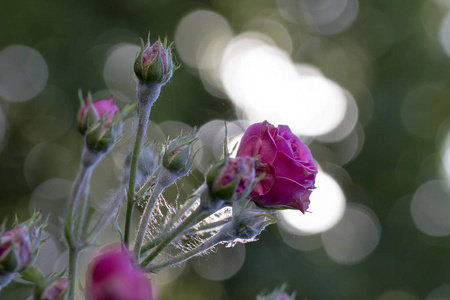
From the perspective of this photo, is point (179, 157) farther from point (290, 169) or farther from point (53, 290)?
point (53, 290)

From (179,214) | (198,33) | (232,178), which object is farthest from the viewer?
(198,33)

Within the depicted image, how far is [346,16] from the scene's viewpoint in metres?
11.5

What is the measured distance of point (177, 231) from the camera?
1.49 metres

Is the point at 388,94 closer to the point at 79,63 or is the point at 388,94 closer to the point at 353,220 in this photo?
the point at 353,220

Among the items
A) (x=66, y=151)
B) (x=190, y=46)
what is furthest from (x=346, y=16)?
(x=66, y=151)

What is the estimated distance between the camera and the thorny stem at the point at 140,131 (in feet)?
4.92

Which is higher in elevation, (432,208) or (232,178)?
(232,178)

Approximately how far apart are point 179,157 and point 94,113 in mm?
270

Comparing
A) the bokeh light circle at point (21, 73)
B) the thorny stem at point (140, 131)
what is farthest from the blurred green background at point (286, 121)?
the thorny stem at point (140, 131)

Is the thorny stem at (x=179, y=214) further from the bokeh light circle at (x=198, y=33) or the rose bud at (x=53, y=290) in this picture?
the bokeh light circle at (x=198, y=33)

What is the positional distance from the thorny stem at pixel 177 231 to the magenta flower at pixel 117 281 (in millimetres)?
578

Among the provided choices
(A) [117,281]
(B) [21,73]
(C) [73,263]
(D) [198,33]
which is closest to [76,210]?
(C) [73,263]

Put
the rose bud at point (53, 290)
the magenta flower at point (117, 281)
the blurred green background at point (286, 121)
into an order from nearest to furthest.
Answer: the magenta flower at point (117, 281)
the rose bud at point (53, 290)
the blurred green background at point (286, 121)

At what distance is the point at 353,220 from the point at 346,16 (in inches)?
151
